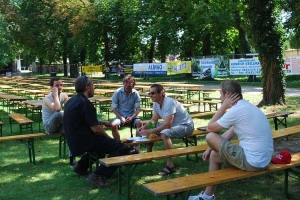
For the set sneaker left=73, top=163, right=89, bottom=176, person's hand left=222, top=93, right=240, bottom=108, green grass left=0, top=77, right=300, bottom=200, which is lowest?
green grass left=0, top=77, right=300, bottom=200

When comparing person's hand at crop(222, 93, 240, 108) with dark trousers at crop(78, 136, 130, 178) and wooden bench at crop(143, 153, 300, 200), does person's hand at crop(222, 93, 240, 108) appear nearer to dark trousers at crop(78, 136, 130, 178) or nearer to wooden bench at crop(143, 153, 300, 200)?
wooden bench at crop(143, 153, 300, 200)

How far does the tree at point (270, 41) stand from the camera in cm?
1146

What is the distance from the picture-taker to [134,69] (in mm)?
30047

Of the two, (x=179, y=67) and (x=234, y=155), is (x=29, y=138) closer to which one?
(x=234, y=155)

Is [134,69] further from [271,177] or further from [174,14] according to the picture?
[271,177]

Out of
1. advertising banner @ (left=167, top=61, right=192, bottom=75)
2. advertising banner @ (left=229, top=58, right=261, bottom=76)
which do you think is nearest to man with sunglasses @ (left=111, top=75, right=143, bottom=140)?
advertising banner @ (left=229, top=58, right=261, bottom=76)

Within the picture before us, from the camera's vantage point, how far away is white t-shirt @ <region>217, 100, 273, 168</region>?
3762 mm

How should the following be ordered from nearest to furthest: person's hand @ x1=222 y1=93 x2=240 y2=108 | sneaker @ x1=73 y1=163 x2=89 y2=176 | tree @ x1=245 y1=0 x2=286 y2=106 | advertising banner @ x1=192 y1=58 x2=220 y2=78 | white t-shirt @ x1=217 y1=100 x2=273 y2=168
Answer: white t-shirt @ x1=217 y1=100 x2=273 y2=168 → person's hand @ x1=222 y1=93 x2=240 y2=108 → sneaker @ x1=73 y1=163 x2=89 y2=176 → tree @ x1=245 y1=0 x2=286 y2=106 → advertising banner @ x1=192 y1=58 x2=220 y2=78

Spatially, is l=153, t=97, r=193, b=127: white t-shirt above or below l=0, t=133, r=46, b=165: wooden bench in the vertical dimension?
above

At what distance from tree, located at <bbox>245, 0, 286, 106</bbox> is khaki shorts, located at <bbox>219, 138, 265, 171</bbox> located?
8.28 m

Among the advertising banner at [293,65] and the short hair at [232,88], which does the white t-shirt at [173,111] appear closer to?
the short hair at [232,88]

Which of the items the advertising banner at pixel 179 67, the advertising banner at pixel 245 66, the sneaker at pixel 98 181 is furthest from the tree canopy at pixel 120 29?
the sneaker at pixel 98 181

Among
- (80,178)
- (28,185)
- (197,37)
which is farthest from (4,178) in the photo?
(197,37)

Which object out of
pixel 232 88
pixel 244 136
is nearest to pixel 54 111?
pixel 232 88
